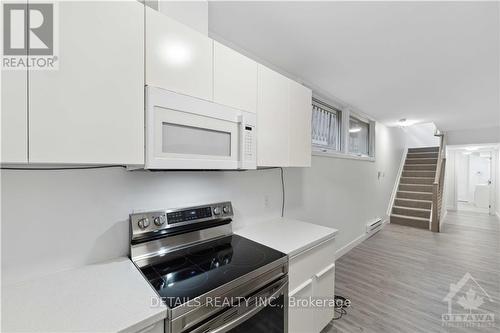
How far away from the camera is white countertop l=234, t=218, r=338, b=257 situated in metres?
1.48

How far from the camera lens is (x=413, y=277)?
2.77 m

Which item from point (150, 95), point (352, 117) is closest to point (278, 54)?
point (150, 95)

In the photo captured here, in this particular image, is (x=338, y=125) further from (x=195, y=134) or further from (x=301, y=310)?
(x=195, y=134)

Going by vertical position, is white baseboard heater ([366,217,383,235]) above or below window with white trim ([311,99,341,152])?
below

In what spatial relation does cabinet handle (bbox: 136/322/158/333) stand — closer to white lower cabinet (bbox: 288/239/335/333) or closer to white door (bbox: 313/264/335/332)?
white lower cabinet (bbox: 288/239/335/333)

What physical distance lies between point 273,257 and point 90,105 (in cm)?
121

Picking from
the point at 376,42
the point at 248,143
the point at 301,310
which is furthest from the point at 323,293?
the point at 376,42

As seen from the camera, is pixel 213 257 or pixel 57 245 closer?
pixel 57 245

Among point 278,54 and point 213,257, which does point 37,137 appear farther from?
point 278,54

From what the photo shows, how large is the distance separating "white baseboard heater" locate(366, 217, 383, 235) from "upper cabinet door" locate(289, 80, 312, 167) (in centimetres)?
306

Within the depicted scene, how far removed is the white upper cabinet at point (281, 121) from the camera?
1583 millimetres

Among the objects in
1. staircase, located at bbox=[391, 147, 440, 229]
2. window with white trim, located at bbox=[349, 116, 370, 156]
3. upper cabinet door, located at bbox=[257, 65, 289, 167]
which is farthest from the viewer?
staircase, located at bbox=[391, 147, 440, 229]

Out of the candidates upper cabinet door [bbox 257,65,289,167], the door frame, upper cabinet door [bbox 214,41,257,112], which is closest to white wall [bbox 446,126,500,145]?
the door frame

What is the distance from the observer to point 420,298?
2328 millimetres
